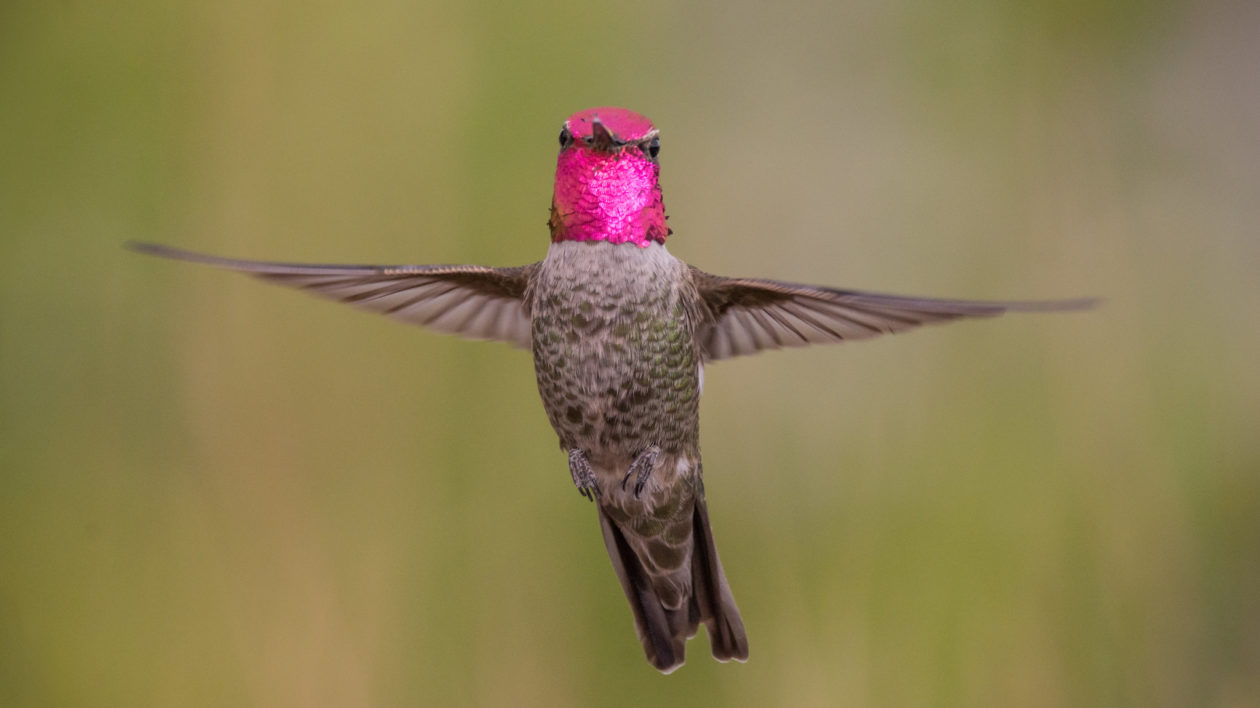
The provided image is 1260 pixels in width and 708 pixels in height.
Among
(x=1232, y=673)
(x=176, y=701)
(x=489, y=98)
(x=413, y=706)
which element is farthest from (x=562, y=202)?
(x=1232, y=673)

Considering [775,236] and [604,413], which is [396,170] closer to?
[775,236]

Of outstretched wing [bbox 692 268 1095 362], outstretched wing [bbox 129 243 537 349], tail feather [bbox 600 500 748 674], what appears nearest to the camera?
outstretched wing [bbox 692 268 1095 362]

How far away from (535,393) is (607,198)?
979 millimetres

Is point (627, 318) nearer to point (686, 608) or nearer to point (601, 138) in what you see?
point (601, 138)

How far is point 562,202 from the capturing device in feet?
2.33

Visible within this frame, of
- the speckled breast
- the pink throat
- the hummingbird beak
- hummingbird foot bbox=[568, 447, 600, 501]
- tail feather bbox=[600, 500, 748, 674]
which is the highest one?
the hummingbird beak

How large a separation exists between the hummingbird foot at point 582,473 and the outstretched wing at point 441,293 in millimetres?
138

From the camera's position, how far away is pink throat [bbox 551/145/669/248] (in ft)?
2.18

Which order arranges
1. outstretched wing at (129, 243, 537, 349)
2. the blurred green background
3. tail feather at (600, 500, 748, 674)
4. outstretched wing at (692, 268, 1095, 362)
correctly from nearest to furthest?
1. outstretched wing at (692, 268, 1095, 362)
2. outstretched wing at (129, 243, 537, 349)
3. tail feather at (600, 500, 748, 674)
4. the blurred green background

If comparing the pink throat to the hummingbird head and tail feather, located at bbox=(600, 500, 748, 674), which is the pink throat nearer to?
the hummingbird head

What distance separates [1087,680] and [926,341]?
1.82 ft

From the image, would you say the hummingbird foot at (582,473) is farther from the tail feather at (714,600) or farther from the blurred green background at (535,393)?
the blurred green background at (535,393)

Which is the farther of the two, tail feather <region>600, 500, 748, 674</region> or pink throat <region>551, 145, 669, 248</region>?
tail feather <region>600, 500, 748, 674</region>

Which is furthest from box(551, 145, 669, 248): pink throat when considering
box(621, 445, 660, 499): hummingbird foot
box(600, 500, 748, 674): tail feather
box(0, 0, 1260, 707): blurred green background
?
box(0, 0, 1260, 707): blurred green background
